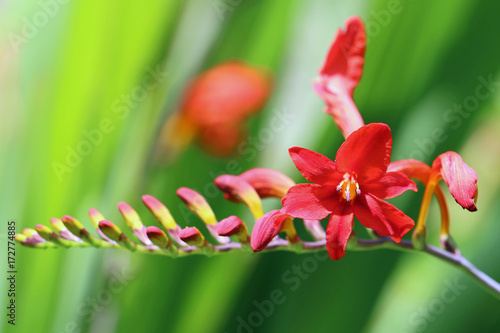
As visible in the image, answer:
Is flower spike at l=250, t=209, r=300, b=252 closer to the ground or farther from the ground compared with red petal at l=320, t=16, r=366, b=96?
closer to the ground

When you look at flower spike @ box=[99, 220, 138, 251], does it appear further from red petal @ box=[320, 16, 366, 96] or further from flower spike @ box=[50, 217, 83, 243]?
red petal @ box=[320, 16, 366, 96]

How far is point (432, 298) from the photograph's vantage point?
838 millimetres

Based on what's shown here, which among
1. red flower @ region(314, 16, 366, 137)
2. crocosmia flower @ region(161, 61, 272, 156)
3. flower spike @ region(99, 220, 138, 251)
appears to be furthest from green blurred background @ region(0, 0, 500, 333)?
flower spike @ region(99, 220, 138, 251)

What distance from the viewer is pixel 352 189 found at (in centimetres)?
36

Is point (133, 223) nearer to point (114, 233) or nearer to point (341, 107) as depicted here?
point (114, 233)

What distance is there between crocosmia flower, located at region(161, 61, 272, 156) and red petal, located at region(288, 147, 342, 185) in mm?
605

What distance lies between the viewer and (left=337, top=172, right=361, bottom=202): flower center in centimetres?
36

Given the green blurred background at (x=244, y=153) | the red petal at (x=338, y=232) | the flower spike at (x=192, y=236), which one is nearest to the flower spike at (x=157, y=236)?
the flower spike at (x=192, y=236)

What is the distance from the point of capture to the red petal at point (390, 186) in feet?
1.13

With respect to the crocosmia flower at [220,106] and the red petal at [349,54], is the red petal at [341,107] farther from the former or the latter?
the crocosmia flower at [220,106]

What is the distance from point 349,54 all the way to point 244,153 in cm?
49

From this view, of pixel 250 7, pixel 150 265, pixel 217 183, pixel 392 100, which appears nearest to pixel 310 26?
pixel 250 7

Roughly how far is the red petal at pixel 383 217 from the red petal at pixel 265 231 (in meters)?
0.05

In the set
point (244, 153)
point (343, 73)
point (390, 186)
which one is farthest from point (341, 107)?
point (244, 153)
